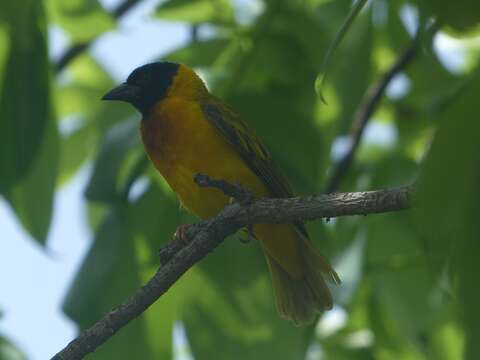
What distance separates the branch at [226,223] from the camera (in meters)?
2.31

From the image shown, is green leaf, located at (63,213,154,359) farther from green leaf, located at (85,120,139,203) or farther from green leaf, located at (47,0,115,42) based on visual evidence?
green leaf, located at (47,0,115,42)

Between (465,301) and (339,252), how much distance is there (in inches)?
137

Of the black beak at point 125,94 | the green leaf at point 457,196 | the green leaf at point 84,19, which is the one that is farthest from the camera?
the black beak at point 125,94

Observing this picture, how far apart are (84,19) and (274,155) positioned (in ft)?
4.36

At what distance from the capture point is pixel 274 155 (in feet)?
14.3

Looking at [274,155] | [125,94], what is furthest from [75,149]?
[274,155]

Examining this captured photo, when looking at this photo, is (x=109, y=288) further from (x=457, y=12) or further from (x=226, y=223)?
(x=457, y=12)

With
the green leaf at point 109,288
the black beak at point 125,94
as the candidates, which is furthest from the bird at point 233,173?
the green leaf at point 109,288

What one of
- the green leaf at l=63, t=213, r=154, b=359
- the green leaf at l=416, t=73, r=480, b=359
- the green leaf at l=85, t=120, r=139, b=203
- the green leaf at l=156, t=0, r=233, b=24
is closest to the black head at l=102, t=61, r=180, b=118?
the green leaf at l=156, t=0, r=233, b=24

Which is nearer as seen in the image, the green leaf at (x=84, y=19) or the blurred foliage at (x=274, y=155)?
the blurred foliage at (x=274, y=155)

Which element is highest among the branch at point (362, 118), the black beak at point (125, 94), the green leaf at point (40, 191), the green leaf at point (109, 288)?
the green leaf at point (40, 191)

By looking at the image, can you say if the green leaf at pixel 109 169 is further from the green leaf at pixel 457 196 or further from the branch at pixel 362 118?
the green leaf at pixel 457 196

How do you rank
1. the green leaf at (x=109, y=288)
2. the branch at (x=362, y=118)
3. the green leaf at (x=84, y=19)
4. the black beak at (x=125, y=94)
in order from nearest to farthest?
the green leaf at (x=109, y=288)
the green leaf at (x=84, y=19)
the black beak at (x=125, y=94)
the branch at (x=362, y=118)

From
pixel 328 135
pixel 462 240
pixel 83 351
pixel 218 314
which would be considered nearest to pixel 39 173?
pixel 218 314
